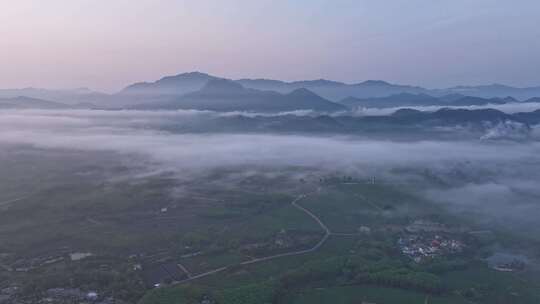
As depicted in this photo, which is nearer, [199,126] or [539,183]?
[539,183]

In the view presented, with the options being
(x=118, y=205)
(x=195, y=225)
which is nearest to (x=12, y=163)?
(x=118, y=205)

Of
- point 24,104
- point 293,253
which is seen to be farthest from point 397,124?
point 24,104

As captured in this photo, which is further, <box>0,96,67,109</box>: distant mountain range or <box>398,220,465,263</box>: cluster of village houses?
<box>0,96,67,109</box>: distant mountain range

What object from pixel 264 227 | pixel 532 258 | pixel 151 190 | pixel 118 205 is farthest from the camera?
pixel 151 190

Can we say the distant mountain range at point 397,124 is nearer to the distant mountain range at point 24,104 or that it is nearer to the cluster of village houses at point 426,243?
the distant mountain range at point 24,104

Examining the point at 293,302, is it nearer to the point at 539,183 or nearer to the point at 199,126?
the point at 539,183

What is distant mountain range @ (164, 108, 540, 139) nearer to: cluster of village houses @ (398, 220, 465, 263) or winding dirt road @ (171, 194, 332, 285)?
winding dirt road @ (171, 194, 332, 285)

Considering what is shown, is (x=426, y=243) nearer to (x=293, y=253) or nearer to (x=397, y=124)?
(x=293, y=253)

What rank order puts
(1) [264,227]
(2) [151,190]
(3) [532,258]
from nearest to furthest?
(3) [532,258] < (1) [264,227] < (2) [151,190]

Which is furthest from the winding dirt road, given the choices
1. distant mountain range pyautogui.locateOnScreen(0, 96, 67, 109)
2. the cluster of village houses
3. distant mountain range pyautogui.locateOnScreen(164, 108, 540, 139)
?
distant mountain range pyautogui.locateOnScreen(0, 96, 67, 109)

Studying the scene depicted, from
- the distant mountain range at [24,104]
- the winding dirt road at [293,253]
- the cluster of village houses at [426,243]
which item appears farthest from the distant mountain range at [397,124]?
the cluster of village houses at [426,243]

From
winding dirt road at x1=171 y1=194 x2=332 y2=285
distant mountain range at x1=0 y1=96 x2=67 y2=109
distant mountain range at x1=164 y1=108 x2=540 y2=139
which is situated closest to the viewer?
winding dirt road at x1=171 y1=194 x2=332 y2=285
